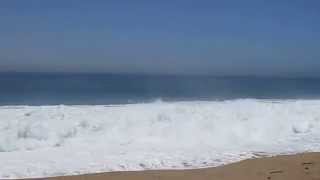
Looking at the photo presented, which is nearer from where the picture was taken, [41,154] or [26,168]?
[26,168]

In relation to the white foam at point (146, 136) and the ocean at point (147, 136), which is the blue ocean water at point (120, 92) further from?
the white foam at point (146, 136)

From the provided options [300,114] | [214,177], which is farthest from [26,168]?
[300,114]

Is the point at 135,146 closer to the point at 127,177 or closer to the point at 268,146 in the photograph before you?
the point at 268,146

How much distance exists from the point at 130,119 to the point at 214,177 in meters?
6.09

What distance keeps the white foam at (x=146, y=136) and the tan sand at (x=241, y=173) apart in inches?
15.8

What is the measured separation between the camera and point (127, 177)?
778 cm

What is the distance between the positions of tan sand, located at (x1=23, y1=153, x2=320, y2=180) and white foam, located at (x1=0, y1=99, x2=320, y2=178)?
40 cm

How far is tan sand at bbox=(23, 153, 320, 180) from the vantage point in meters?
7.74

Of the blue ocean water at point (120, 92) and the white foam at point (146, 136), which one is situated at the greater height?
the blue ocean water at point (120, 92)

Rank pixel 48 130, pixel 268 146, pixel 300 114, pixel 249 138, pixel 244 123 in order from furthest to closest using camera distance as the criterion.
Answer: pixel 300 114, pixel 244 123, pixel 249 138, pixel 48 130, pixel 268 146

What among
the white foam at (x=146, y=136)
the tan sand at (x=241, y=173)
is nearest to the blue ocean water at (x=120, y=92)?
the white foam at (x=146, y=136)

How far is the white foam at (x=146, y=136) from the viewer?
8.95 m

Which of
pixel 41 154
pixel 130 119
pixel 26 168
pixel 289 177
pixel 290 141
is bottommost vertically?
pixel 289 177

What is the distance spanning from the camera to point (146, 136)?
12.7 m
